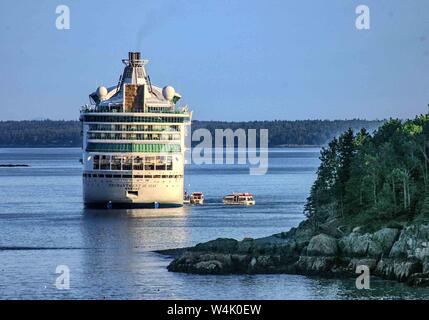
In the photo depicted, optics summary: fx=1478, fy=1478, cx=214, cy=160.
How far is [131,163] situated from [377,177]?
128 ft

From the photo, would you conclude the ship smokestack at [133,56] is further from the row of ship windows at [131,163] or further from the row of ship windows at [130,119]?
the row of ship windows at [131,163]

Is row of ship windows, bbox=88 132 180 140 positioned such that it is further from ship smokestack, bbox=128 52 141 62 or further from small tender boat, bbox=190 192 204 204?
ship smokestack, bbox=128 52 141 62

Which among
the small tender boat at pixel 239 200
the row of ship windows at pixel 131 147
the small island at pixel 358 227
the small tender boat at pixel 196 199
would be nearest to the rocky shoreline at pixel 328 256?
the small island at pixel 358 227

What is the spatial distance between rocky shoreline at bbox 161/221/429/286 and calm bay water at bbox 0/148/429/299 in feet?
3.11

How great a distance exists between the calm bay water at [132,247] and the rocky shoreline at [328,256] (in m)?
0.95

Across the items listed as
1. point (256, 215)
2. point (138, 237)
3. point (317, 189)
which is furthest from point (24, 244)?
point (256, 215)

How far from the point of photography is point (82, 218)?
346 feet

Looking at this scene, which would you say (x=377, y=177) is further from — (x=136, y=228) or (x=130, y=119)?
(x=130, y=119)

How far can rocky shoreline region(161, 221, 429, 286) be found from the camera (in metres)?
64.6

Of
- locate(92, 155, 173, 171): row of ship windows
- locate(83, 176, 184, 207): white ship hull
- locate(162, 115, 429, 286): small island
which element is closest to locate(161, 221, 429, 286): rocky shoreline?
locate(162, 115, 429, 286): small island

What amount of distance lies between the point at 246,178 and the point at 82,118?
267 feet

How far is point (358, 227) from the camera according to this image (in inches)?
2783
